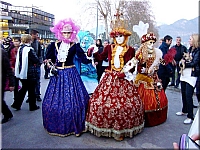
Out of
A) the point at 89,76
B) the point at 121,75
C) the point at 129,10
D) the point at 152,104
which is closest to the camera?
the point at 121,75

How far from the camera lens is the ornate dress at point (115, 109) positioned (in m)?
3.40

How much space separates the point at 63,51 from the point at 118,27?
96 cm

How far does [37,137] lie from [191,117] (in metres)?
2.79

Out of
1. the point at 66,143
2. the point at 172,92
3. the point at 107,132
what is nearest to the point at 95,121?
the point at 107,132

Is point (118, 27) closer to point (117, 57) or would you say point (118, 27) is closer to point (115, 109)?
point (117, 57)

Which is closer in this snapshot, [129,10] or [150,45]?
[150,45]

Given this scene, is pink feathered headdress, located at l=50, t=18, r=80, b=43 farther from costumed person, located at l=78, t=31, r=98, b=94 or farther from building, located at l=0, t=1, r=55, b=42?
building, located at l=0, t=1, r=55, b=42

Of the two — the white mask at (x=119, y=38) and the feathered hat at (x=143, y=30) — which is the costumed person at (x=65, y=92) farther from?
the feathered hat at (x=143, y=30)

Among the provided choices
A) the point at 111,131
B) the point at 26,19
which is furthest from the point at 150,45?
the point at 26,19

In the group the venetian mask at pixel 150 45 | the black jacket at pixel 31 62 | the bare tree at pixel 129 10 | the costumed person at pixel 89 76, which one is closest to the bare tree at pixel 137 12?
the bare tree at pixel 129 10

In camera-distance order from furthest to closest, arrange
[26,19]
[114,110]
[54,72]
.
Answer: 1. [26,19]
2. [54,72]
3. [114,110]

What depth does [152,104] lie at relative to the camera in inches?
159

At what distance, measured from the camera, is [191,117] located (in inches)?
173

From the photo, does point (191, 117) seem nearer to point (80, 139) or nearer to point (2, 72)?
point (80, 139)
